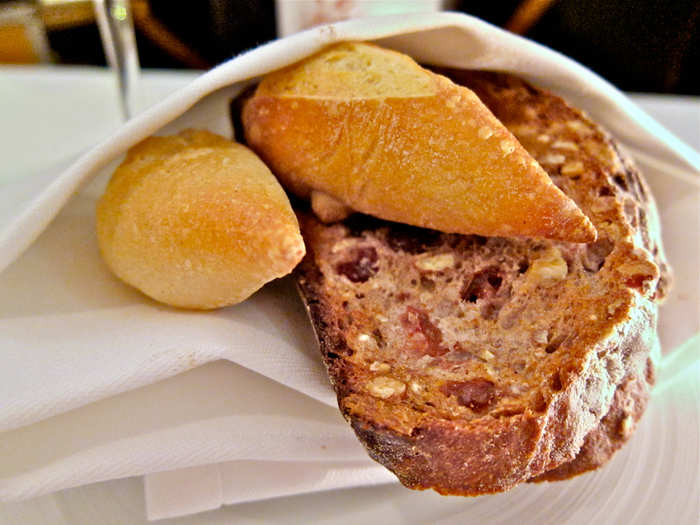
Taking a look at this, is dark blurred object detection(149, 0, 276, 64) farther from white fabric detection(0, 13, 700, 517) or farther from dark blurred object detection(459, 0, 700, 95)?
white fabric detection(0, 13, 700, 517)

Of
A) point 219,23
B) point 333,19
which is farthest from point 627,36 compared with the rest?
point 219,23

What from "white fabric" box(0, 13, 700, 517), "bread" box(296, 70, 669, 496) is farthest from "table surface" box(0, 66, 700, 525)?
"bread" box(296, 70, 669, 496)

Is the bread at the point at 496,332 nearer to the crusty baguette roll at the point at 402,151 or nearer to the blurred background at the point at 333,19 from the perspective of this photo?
the crusty baguette roll at the point at 402,151

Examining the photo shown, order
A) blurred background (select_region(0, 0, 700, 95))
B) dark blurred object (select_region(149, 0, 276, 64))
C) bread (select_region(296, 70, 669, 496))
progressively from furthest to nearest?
dark blurred object (select_region(149, 0, 276, 64)) → blurred background (select_region(0, 0, 700, 95)) → bread (select_region(296, 70, 669, 496))

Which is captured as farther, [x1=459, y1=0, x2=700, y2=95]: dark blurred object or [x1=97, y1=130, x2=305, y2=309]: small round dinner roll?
[x1=459, y1=0, x2=700, y2=95]: dark blurred object

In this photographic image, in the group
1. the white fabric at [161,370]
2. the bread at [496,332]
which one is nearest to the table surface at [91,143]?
the white fabric at [161,370]

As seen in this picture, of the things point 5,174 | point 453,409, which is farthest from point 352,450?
point 5,174
